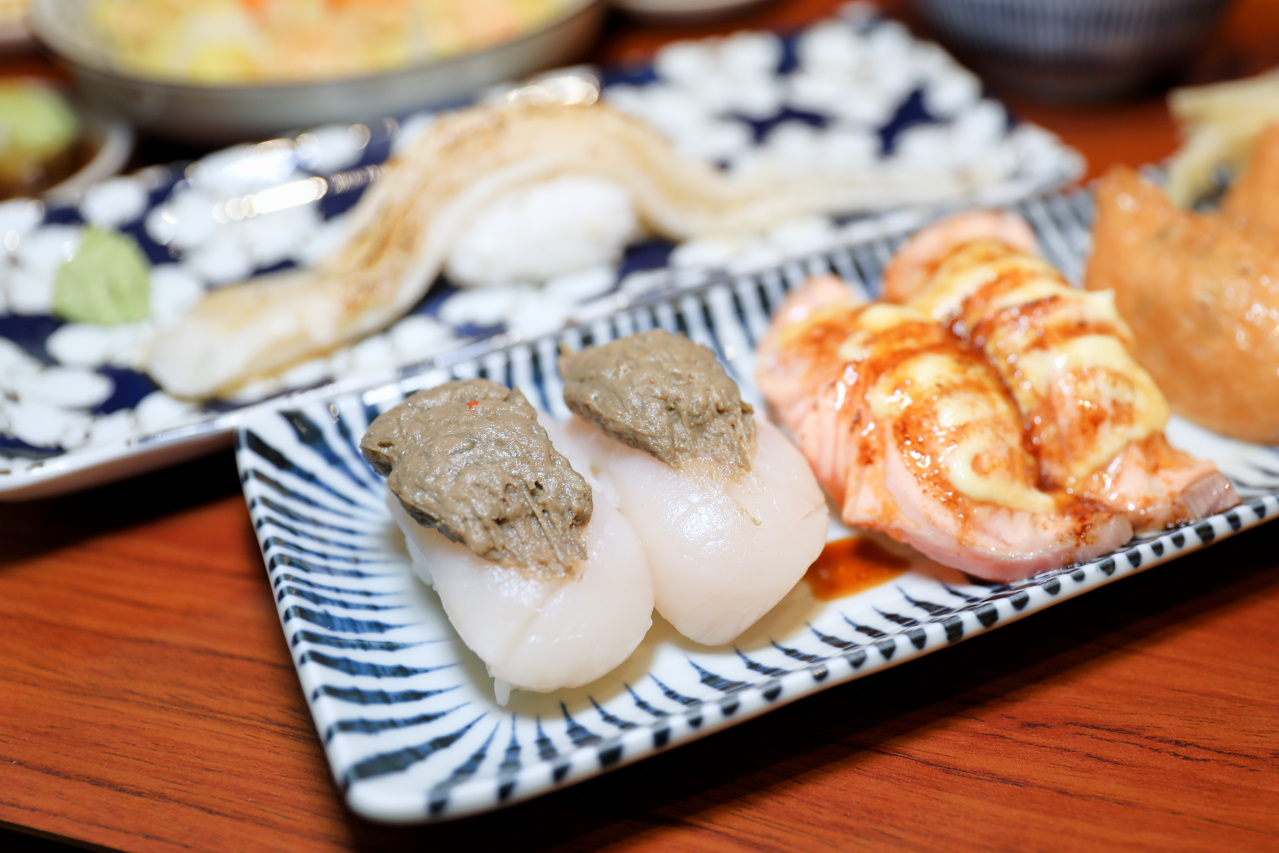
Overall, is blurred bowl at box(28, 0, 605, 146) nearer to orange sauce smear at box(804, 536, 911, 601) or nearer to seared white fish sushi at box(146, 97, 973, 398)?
seared white fish sushi at box(146, 97, 973, 398)

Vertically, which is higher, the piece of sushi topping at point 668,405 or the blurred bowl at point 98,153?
the blurred bowl at point 98,153

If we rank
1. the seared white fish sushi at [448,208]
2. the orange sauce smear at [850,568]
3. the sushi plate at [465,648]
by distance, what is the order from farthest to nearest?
the seared white fish sushi at [448,208] → the orange sauce smear at [850,568] → the sushi plate at [465,648]

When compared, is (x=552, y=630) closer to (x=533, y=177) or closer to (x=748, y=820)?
(x=748, y=820)

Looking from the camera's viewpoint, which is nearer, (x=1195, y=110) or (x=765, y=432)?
(x=765, y=432)

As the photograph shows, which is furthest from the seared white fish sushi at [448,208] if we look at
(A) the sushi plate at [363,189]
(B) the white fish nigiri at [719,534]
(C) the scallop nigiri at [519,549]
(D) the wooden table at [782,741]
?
(B) the white fish nigiri at [719,534]

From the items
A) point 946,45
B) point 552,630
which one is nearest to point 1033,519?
point 552,630

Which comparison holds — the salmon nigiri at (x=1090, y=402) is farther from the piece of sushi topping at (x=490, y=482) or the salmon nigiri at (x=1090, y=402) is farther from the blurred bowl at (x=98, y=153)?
the blurred bowl at (x=98, y=153)
